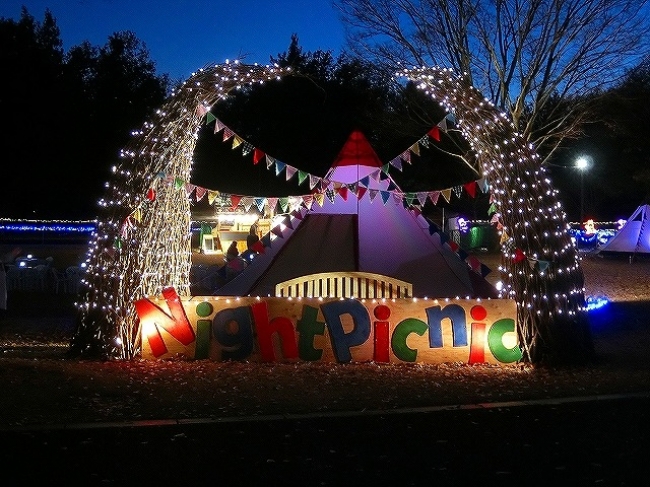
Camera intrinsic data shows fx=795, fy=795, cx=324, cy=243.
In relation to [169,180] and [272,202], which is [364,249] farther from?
[169,180]

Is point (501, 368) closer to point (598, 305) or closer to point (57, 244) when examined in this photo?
point (598, 305)

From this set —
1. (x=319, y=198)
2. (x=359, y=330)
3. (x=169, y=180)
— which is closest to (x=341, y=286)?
(x=319, y=198)

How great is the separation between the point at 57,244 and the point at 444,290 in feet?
90.0

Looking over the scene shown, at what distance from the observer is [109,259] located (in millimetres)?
9836

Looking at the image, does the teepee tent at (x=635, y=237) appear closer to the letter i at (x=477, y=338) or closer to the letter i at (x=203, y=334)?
the letter i at (x=477, y=338)

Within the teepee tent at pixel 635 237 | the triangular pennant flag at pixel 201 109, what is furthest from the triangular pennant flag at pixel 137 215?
the teepee tent at pixel 635 237

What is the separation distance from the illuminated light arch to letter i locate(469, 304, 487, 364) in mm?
447

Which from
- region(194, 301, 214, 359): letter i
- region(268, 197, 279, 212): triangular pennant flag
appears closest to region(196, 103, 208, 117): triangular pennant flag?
region(194, 301, 214, 359): letter i

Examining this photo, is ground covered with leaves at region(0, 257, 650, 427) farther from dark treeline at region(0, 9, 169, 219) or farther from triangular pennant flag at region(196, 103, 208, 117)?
dark treeline at region(0, 9, 169, 219)

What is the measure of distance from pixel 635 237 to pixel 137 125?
20972mm

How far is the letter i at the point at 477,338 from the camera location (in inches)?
386

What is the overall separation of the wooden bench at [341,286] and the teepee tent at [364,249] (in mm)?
344

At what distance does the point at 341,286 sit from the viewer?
40.5 ft

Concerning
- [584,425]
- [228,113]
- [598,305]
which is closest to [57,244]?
[228,113]
